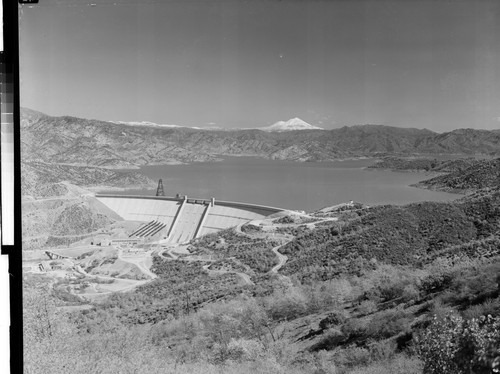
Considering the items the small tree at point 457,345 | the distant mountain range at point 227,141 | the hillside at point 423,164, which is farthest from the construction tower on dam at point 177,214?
the small tree at point 457,345

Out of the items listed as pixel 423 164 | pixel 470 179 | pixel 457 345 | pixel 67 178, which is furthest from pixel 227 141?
pixel 457 345

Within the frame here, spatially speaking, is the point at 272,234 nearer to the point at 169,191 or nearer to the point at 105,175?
the point at 169,191

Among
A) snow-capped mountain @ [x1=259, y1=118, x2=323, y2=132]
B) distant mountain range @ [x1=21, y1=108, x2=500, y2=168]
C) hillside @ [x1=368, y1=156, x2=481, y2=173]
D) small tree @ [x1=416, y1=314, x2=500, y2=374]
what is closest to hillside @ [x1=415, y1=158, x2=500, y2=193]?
hillside @ [x1=368, y1=156, x2=481, y2=173]

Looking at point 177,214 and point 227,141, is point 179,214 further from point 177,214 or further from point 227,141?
point 227,141

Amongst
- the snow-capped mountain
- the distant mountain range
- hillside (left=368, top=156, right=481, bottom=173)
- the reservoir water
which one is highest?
the snow-capped mountain

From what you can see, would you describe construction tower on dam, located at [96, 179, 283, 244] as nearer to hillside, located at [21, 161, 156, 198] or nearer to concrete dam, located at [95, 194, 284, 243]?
concrete dam, located at [95, 194, 284, 243]

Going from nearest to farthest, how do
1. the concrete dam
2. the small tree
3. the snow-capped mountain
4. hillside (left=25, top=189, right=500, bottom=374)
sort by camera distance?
the small tree, hillside (left=25, top=189, right=500, bottom=374), the snow-capped mountain, the concrete dam

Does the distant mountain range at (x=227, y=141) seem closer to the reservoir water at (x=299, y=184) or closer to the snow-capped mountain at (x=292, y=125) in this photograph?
the snow-capped mountain at (x=292, y=125)
